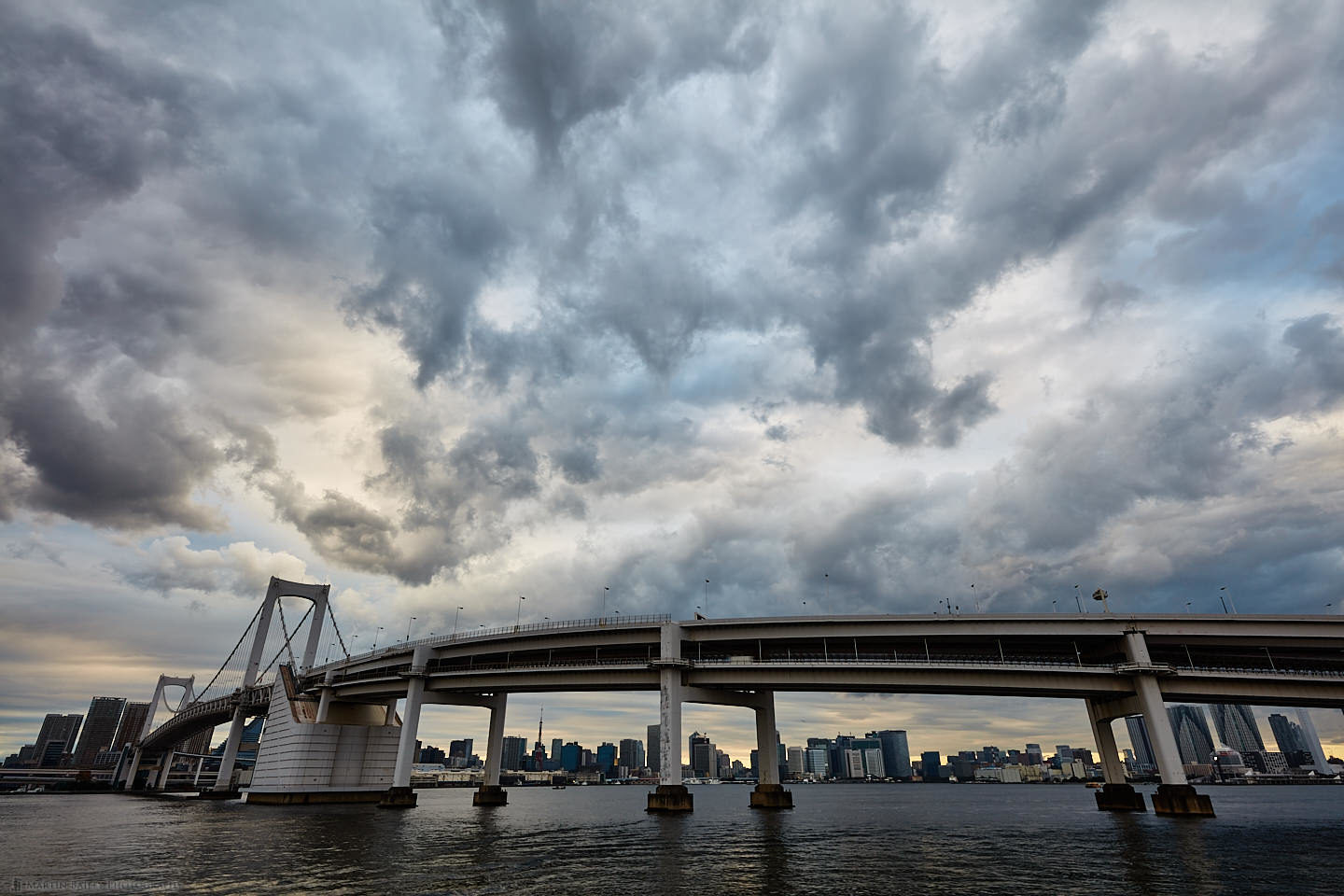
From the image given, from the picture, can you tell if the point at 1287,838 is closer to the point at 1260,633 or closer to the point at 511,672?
the point at 1260,633

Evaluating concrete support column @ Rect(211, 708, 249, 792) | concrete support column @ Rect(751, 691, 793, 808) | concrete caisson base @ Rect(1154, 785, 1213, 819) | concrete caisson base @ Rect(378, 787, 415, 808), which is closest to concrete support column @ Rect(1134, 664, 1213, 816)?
concrete caisson base @ Rect(1154, 785, 1213, 819)

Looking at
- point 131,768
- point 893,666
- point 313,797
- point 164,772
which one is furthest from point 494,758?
point 131,768

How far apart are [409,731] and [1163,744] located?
84.1 m

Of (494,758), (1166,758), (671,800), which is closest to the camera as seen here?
(1166,758)

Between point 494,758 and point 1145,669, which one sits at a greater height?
Result: point 1145,669

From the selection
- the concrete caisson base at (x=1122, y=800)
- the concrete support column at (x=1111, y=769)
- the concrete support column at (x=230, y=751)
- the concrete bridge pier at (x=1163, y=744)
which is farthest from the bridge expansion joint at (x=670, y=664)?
the concrete support column at (x=230, y=751)

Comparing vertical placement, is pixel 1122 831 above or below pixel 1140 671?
below

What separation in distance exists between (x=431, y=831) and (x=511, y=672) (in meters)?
21.2

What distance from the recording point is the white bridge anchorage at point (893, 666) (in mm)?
60969

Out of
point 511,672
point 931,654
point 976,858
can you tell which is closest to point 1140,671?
point 931,654

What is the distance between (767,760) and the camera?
78.6 meters

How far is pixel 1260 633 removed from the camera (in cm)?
6103

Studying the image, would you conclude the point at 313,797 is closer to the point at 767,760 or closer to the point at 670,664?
the point at 670,664

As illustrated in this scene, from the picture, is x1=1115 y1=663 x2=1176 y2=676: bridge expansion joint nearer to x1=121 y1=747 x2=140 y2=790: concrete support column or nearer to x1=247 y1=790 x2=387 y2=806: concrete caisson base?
x1=247 y1=790 x2=387 y2=806: concrete caisson base
